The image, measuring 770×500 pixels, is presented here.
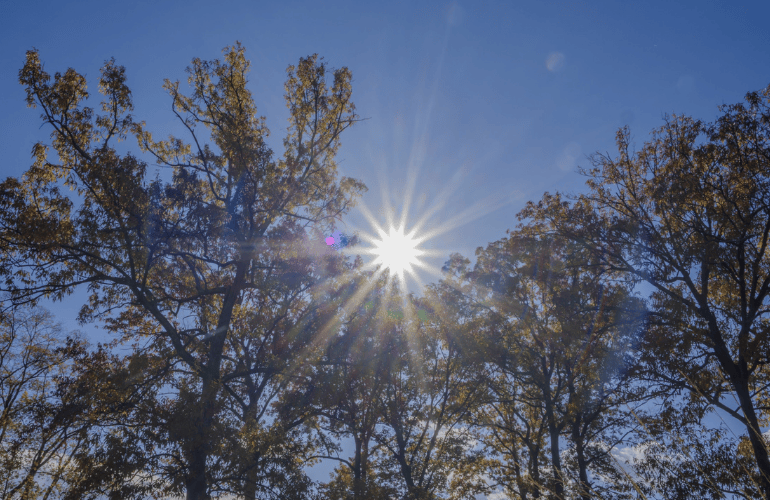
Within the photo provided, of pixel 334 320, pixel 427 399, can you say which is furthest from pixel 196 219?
pixel 427 399

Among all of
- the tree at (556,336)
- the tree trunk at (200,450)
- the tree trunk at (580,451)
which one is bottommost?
the tree trunk at (200,450)

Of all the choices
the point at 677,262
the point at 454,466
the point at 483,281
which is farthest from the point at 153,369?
the point at 677,262

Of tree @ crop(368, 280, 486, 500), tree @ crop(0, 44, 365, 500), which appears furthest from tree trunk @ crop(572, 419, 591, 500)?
tree @ crop(0, 44, 365, 500)

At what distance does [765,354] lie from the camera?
1052cm

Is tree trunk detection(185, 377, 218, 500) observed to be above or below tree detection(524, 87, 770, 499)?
below

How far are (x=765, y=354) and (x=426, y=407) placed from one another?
406 inches

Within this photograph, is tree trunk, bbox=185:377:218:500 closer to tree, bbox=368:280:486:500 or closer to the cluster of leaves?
the cluster of leaves

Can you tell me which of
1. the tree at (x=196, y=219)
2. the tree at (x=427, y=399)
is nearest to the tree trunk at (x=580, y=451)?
the tree at (x=427, y=399)

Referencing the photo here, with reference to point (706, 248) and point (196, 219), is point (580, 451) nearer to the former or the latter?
point (706, 248)

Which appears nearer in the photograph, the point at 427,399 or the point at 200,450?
the point at 200,450

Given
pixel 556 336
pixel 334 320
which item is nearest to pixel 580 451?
pixel 556 336

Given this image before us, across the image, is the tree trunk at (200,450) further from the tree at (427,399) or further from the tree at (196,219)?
the tree at (427,399)

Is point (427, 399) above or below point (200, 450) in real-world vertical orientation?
above

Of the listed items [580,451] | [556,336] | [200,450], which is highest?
[556,336]
